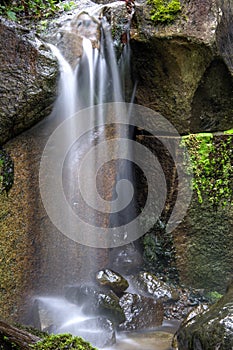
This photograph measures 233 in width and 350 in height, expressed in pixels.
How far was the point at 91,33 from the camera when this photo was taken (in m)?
4.46

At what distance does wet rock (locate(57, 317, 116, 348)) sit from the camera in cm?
344

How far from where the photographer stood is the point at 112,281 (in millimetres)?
4152

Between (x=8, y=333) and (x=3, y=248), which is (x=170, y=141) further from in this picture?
(x=8, y=333)

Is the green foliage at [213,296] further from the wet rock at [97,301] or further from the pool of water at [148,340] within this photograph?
the wet rock at [97,301]

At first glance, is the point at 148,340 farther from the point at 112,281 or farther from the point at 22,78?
the point at 22,78

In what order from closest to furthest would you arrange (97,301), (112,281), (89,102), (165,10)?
(97,301) → (112,281) → (89,102) → (165,10)

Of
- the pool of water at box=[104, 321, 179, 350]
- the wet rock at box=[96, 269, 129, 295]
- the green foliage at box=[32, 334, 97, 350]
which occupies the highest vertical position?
the wet rock at box=[96, 269, 129, 295]

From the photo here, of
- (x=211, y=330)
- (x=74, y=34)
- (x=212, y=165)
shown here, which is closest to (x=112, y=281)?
(x=212, y=165)

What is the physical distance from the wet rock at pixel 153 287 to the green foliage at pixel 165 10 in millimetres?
2712

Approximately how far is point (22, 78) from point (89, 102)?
1.03 metres

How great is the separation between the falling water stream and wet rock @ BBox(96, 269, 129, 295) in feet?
1.29

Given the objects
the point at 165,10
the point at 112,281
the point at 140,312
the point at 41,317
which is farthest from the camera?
the point at 165,10

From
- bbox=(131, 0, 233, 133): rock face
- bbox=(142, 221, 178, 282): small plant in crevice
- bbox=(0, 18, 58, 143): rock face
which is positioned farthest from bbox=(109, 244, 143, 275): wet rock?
bbox=(0, 18, 58, 143): rock face

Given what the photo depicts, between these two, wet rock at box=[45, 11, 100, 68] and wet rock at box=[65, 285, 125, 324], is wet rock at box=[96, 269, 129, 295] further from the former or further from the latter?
wet rock at box=[45, 11, 100, 68]
